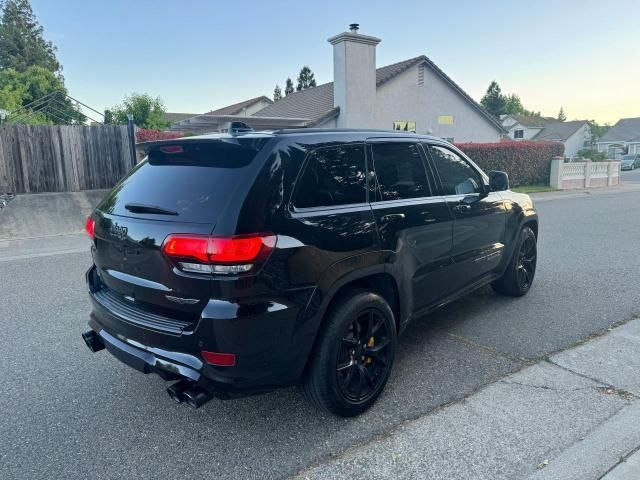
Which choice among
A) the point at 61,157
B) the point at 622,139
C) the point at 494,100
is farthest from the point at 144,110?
the point at 622,139

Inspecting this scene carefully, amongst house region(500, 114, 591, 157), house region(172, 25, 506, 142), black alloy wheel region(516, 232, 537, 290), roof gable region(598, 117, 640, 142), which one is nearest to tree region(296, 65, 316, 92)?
house region(500, 114, 591, 157)

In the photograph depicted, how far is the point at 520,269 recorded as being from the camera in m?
5.20

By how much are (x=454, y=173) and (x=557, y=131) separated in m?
71.0

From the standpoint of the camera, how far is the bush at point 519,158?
19.8 metres

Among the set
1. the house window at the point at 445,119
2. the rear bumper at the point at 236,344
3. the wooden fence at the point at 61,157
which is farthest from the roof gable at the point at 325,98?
the rear bumper at the point at 236,344

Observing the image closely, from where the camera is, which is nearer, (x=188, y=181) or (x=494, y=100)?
(x=188, y=181)

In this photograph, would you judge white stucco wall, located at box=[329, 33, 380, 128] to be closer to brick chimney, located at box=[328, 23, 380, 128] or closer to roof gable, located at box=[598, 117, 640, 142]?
brick chimney, located at box=[328, 23, 380, 128]

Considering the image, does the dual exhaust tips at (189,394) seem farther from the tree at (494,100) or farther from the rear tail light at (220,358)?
the tree at (494,100)

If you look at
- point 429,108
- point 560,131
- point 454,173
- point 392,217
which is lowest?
point 392,217

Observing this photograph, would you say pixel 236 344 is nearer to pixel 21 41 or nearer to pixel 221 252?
pixel 221 252

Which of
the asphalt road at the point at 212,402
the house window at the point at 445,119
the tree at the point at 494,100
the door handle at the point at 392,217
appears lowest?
the asphalt road at the point at 212,402

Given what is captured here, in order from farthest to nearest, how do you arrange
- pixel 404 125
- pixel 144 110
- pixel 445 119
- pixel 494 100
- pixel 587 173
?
1. pixel 494 100
2. pixel 144 110
3. pixel 445 119
4. pixel 587 173
5. pixel 404 125

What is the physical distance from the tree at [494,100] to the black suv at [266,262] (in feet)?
247

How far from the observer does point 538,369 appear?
360 cm
